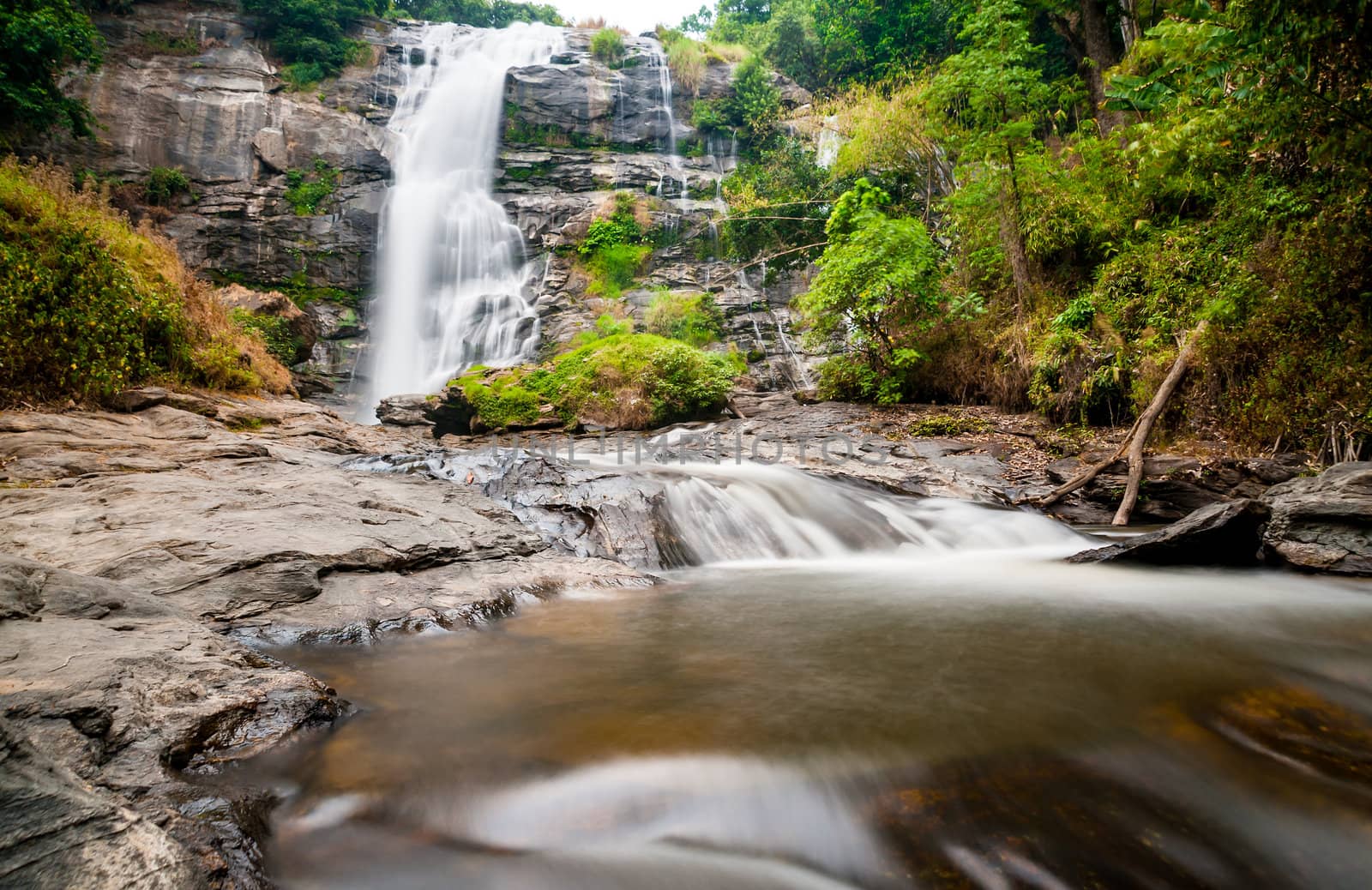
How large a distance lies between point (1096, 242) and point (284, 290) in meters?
22.5

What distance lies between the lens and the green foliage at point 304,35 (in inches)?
961

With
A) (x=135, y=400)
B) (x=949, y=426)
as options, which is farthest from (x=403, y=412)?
(x=949, y=426)

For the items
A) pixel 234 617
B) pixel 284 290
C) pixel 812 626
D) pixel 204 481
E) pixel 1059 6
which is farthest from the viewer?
pixel 284 290

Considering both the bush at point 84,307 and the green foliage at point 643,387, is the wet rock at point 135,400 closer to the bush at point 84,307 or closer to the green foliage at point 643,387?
the bush at point 84,307

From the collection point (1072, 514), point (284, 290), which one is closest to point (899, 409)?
point (1072, 514)

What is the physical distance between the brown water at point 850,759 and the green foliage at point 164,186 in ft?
79.2

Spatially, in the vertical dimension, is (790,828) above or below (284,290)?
below

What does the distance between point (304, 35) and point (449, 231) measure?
11.8 metres

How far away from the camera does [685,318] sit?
16.8m

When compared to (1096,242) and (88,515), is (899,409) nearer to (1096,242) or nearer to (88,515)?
(1096,242)

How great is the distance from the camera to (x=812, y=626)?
355 cm

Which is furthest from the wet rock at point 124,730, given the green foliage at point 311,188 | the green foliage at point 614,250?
the green foliage at point 311,188

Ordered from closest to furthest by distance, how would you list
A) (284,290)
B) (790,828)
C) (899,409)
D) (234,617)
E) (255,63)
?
1. (790,828)
2. (234,617)
3. (899,409)
4. (284,290)
5. (255,63)

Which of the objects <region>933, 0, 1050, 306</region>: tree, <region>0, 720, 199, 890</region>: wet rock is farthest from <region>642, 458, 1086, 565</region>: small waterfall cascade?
<region>933, 0, 1050, 306</region>: tree
